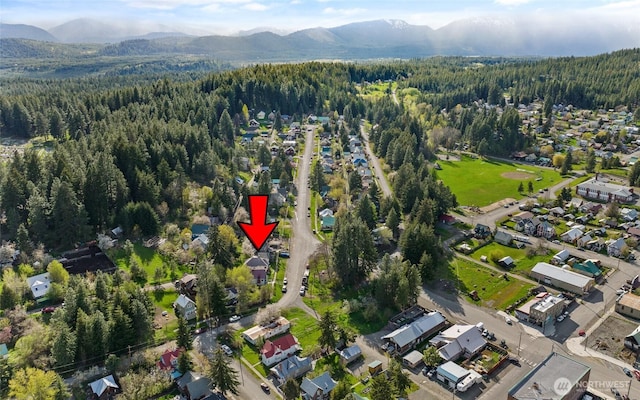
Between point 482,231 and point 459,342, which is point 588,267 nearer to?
point 482,231

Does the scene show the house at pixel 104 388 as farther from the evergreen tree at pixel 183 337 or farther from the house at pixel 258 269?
the house at pixel 258 269

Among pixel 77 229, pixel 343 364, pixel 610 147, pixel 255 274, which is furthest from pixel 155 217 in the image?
pixel 610 147

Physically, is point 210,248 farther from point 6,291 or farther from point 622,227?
point 622,227

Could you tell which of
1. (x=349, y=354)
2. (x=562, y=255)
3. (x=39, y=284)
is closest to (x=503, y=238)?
(x=562, y=255)

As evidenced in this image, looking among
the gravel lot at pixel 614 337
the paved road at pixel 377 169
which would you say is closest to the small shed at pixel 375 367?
the gravel lot at pixel 614 337

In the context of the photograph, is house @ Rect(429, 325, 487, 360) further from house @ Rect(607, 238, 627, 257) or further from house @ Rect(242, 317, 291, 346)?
house @ Rect(607, 238, 627, 257)

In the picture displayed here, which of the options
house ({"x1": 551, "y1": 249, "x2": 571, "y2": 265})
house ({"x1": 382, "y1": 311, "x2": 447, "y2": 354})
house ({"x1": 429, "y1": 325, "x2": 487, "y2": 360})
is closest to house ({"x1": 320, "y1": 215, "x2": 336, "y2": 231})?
house ({"x1": 382, "y1": 311, "x2": 447, "y2": 354})
